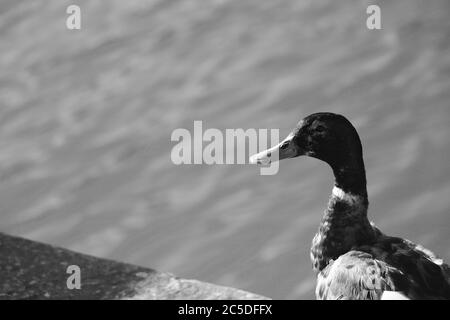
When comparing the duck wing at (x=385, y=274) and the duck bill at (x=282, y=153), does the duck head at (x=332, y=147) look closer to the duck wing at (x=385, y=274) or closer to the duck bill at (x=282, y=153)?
the duck bill at (x=282, y=153)

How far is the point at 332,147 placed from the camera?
15.9 feet

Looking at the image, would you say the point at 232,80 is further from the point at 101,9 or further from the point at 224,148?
the point at 101,9

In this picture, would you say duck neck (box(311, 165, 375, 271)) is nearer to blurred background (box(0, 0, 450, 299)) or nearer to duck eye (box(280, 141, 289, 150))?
duck eye (box(280, 141, 289, 150))

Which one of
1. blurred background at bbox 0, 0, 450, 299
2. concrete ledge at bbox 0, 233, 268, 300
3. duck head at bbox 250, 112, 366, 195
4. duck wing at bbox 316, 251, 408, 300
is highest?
blurred background at bbox 0, 0, 450, 299

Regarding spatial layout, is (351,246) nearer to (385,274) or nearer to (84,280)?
(385,274)

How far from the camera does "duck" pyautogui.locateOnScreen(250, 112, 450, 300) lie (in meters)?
4.36

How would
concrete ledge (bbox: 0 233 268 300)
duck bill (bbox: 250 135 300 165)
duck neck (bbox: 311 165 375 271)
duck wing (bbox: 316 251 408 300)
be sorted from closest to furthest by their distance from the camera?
duck wing (bbox: 316 251 408 300), duck neck (bbox: 311 165 375 271), duck bill (bbox: 250 135 300 165), concrete ledge (bbox: 0 233 268 300)

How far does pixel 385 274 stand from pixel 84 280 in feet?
6.02

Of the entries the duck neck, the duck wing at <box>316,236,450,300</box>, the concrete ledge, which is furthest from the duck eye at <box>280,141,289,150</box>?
the concrete ledge

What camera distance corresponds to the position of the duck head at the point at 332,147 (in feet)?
15.8

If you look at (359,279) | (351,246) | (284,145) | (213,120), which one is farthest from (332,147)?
(213,120)

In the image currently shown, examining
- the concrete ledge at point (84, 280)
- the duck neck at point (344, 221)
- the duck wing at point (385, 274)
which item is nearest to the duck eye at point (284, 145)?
the duck neck at point (344, 221)

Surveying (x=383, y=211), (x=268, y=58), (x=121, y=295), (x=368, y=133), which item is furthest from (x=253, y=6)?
(x=121, y=295)

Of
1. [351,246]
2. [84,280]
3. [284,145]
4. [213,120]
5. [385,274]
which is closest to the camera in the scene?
[385,274]
